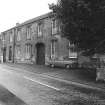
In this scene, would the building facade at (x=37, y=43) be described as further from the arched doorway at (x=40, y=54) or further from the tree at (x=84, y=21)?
the tree at (x=84, y=21)

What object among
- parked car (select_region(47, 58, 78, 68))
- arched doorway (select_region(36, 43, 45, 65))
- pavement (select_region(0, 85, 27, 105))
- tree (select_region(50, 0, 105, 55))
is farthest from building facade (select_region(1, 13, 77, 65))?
pavement (select_region(0, 85, 27, 105))

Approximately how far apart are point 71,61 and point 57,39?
4.68m

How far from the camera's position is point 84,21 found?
10617 mm

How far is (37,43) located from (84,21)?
55.5 feet

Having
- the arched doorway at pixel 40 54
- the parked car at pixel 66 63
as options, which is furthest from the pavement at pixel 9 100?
the arched doorway at pixel 40 54

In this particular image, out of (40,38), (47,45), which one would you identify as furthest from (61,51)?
(40,38)

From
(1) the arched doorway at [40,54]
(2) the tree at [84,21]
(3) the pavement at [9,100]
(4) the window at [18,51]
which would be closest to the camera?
(3) the pavement at [9,100]

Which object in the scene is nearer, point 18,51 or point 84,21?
point 84,21

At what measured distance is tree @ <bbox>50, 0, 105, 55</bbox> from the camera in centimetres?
998

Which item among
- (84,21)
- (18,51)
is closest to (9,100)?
(84,21)

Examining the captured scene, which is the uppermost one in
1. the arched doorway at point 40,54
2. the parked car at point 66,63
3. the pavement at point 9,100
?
the arched doorway at point 40,54

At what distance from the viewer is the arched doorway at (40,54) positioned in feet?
86.0

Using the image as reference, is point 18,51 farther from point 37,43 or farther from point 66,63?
point 66,63

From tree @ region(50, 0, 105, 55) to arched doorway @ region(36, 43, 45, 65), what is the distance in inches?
561
